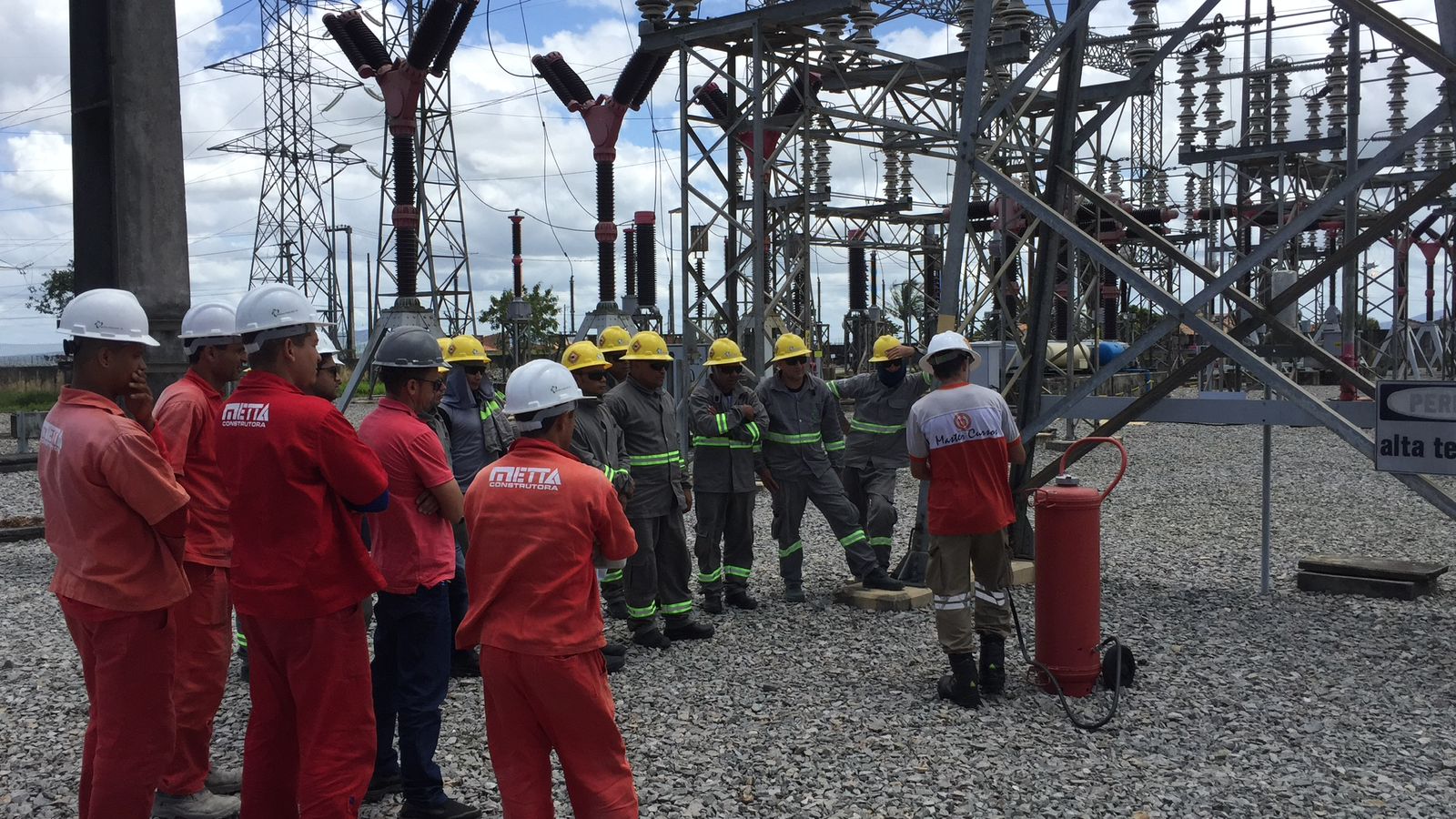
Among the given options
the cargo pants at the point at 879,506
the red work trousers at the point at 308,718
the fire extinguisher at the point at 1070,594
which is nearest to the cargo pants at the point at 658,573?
the cargo pants at the point at 879,506

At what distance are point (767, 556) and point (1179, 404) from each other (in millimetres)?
4050

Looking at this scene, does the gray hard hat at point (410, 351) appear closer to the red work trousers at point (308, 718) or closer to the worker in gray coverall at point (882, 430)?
the red work trousers at point (308, 718)

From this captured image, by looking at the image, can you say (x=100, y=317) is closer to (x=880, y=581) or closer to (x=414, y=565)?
(x=414, y=565)

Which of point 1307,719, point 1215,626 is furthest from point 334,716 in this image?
point 1215,626

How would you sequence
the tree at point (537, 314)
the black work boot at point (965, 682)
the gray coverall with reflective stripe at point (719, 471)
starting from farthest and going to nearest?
the tree at point (537, 314), the gray coverall with reflective stripe at point (719, 471), the black work boot at point (965, 682)

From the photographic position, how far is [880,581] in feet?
27.5

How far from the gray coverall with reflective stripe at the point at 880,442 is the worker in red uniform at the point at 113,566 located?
5.59 m

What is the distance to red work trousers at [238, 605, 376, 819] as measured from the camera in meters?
3.81

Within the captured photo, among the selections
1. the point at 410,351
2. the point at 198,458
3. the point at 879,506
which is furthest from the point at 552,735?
the point at 879,506

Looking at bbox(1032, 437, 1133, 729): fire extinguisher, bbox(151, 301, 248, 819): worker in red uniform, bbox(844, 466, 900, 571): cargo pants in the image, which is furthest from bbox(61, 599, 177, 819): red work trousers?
bbox(844, 466, 900, 571): cargo pants

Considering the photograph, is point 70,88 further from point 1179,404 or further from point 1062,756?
point 1179,404

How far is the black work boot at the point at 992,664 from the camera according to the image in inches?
239

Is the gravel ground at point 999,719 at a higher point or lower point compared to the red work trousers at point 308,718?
lower

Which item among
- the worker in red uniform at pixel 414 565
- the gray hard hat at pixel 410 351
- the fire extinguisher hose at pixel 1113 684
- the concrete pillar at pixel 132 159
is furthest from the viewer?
the concrete pillar at pixel 132 159
